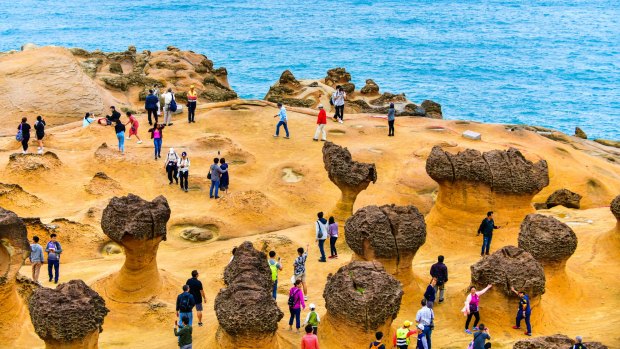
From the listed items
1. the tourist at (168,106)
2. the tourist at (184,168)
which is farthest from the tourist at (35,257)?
the tourist at (168,106)

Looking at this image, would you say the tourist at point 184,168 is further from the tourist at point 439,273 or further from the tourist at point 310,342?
the tourist at point 310,342

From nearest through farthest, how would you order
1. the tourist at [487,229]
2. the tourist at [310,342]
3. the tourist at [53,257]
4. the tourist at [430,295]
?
the tourist at [310,342], the tourist at [430,295], the tourist at [53,257], the tourist at [487,229]

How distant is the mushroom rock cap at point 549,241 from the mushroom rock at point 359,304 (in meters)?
4.56

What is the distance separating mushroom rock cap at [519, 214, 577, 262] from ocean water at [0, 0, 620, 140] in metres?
55.6

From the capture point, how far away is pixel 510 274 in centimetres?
1670

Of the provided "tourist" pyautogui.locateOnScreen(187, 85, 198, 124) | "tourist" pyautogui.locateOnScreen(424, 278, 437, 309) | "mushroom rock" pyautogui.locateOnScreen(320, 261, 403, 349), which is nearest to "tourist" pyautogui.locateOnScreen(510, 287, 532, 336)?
"tourist" pyautogui.locateOnScreen(424, 278, 437, 309)

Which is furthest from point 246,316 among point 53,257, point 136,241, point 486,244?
point 486,244

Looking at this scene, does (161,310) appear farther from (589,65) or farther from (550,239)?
(589,65)

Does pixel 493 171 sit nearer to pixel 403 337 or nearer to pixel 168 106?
pixel 403 337

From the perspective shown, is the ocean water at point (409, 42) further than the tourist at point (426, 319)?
Yes

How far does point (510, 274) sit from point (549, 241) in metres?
2.31

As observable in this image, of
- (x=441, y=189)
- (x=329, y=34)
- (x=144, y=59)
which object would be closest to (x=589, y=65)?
(x=329, y=34)

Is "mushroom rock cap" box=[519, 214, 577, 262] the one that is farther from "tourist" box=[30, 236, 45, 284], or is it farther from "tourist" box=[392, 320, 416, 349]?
"tourist" box=[30, 236, 45, 284]

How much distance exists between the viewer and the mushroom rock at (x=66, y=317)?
46.6 ft
